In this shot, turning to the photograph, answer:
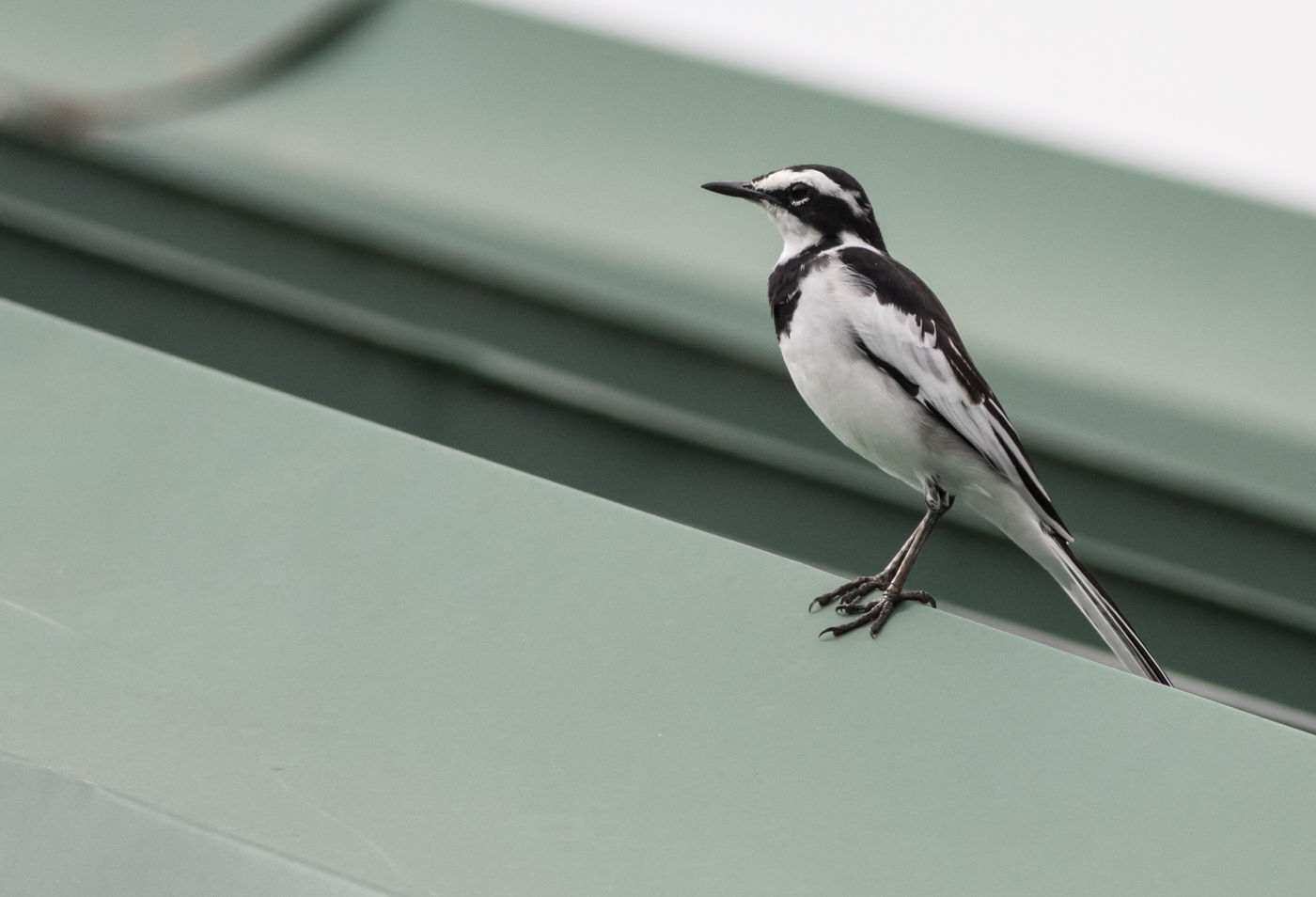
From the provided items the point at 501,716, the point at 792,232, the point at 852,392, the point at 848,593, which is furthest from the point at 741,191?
the point at 501,716

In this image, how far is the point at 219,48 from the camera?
627cm

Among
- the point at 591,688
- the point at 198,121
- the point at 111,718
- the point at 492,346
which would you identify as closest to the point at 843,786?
the point at 591,688

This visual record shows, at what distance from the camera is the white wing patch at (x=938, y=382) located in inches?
110

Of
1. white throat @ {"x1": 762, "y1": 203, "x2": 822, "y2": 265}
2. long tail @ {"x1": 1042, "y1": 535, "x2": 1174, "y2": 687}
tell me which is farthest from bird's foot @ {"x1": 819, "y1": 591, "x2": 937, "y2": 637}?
white throat @ {"x1": 762, "y1": 203, "x2": 822, "y2": 265}

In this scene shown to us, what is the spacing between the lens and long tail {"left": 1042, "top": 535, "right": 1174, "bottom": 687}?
2627mm

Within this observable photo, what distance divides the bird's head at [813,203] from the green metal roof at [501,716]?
0.91m

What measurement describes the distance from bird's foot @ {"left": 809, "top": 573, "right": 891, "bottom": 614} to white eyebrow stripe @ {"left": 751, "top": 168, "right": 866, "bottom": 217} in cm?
99

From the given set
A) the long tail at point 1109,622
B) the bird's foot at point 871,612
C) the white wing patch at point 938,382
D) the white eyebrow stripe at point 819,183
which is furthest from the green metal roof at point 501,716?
the white eyebrow stripe at point 819,183

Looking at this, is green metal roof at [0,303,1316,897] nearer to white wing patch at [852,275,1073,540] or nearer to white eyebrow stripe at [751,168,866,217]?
white wing patch at [852,275,1073,540]

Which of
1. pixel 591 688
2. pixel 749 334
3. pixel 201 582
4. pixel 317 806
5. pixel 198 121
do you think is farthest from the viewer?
pixel 198 121

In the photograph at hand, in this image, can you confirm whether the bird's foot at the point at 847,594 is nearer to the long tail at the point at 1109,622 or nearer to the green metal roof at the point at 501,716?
the green metal roof at the point at 501,716

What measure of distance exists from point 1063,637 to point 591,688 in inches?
127

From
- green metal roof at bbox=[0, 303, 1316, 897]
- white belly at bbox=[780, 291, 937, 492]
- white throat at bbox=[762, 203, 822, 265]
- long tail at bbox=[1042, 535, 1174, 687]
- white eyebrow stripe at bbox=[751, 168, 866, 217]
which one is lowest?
green metal roof at bbox=[0, 303, 1316, 897]

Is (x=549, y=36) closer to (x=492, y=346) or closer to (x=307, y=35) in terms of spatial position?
(x=307, y=35)
